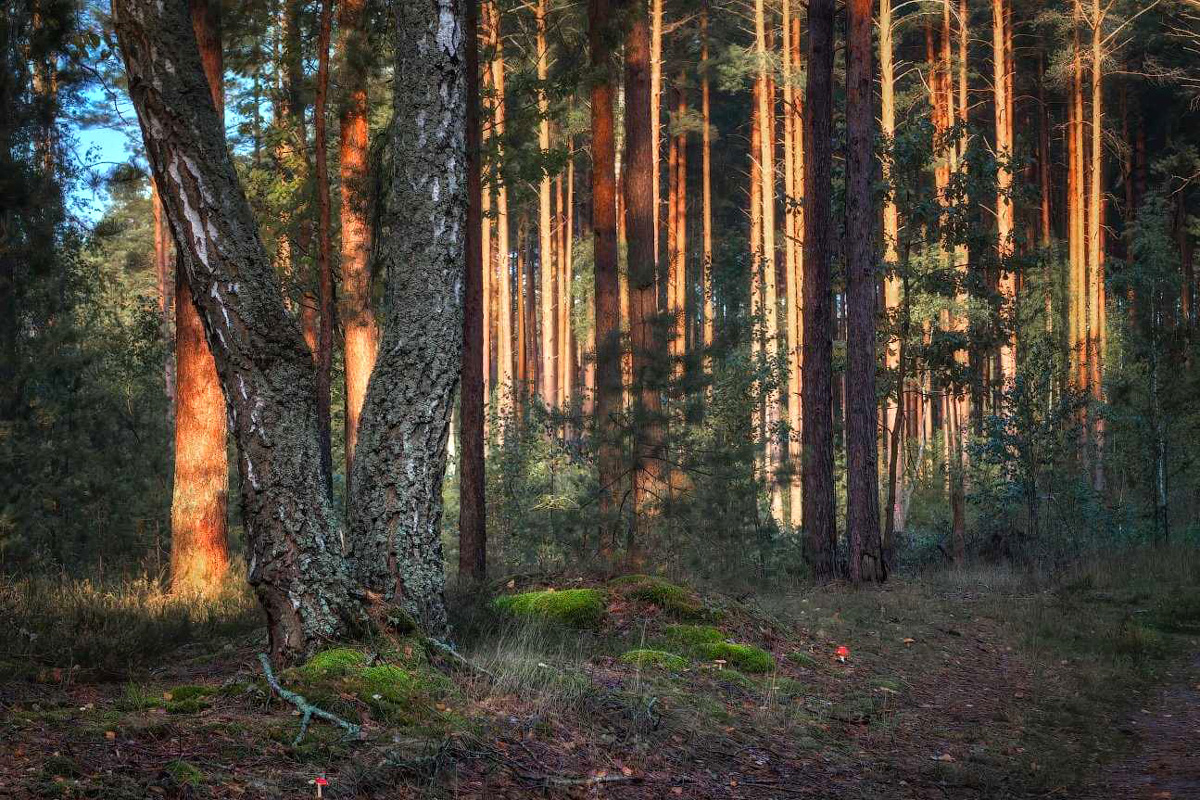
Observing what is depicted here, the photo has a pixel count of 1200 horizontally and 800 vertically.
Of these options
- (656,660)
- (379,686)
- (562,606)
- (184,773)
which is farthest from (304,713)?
(562,606)

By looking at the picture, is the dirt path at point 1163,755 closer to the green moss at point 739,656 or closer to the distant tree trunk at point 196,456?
the green moss at point 739,656

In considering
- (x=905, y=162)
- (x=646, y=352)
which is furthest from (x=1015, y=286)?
(x=646, y=352)

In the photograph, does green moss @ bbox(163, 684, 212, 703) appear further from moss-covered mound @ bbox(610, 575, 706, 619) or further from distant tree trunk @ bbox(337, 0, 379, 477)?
distant tree trunk @ bbox(337, 0, 379, 477)

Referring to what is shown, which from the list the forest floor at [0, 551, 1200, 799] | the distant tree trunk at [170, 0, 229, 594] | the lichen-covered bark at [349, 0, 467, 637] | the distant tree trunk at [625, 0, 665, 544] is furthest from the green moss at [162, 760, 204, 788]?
the distant tree trunk at [625, 0, 665, 544]

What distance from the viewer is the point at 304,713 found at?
177 inches

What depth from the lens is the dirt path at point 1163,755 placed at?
19.0 ft

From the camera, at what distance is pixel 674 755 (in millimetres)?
5219

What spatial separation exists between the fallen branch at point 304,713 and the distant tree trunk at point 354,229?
27.9ft

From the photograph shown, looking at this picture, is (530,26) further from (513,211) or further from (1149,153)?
(1149,153)

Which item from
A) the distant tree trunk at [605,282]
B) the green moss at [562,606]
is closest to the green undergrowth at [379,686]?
the green moss at [562,606]

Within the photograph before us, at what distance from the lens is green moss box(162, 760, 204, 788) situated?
12.0ft

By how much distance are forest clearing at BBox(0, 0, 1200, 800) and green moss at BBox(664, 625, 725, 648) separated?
3 cm

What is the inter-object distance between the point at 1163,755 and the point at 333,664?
18.8 feet

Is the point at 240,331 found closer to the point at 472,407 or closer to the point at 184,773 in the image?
the point at 184,773
